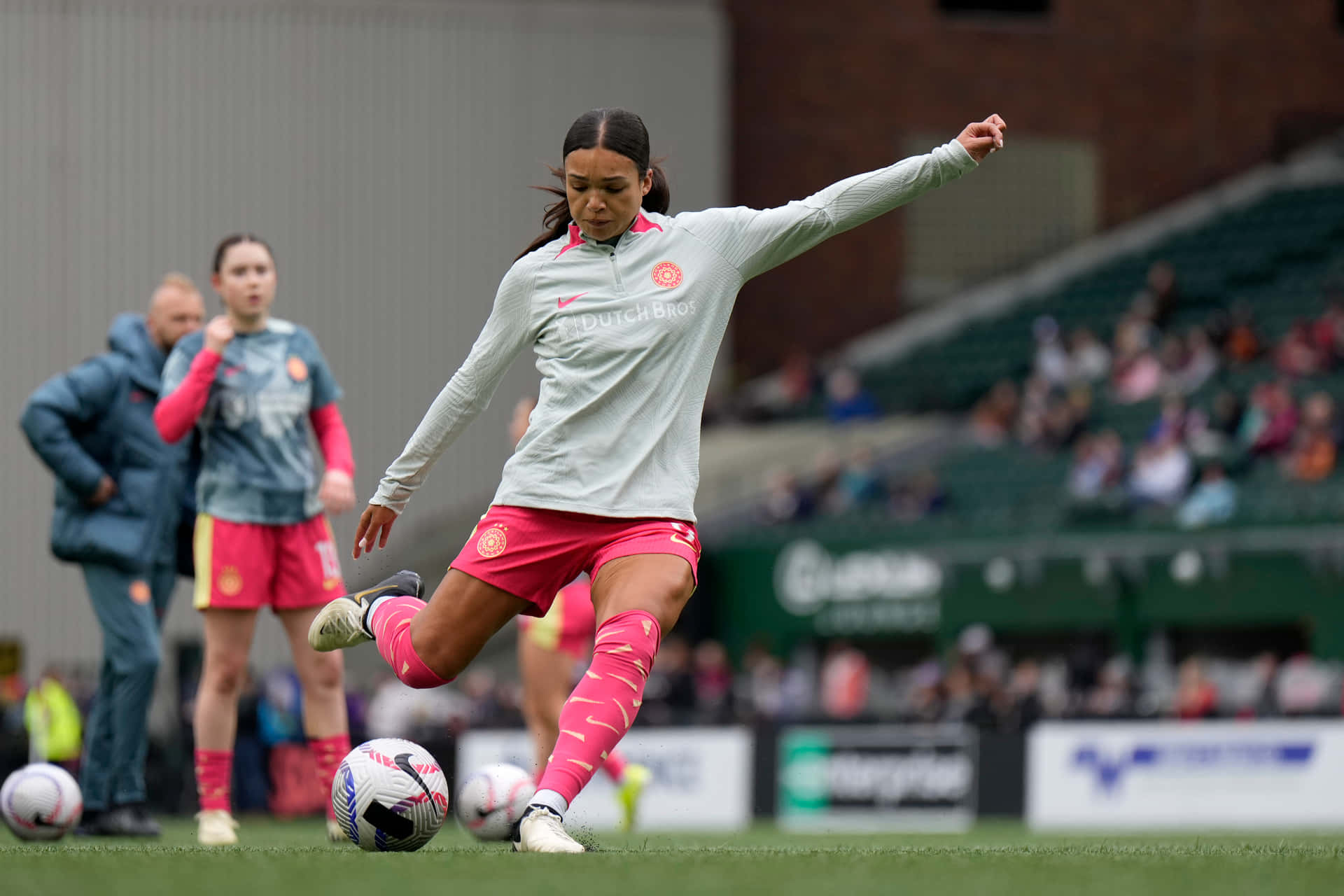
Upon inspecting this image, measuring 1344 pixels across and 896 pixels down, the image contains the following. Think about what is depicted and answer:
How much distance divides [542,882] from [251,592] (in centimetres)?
341

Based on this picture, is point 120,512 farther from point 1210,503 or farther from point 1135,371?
point 1135,371

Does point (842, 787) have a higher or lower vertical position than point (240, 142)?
lower

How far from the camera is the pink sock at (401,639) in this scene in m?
6.23

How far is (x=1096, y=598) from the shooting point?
65.6ft

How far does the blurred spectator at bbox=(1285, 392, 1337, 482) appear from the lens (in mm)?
18766

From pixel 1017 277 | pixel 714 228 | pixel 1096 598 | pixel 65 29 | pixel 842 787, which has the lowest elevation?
pixel 842 787

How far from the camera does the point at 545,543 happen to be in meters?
6.11

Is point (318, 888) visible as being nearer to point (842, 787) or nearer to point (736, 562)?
point (842, 787)

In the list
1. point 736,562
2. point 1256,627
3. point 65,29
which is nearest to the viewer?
point 1256,627

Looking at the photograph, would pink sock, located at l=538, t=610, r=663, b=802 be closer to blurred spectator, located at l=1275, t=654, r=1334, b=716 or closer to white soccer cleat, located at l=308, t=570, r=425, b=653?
white soccer cleat, located at l=308, t=570, r=425, b=653

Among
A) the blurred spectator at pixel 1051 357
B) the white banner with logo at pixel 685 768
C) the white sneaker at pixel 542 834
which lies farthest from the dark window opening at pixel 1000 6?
the white sneaker at pixel 542 834

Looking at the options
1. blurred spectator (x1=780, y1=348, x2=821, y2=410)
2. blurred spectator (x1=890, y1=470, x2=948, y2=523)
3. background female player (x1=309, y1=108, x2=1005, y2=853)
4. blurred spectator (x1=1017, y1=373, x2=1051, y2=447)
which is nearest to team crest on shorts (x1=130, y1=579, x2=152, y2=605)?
background female player (x1=309, y1=108, x2=1005, y2=853)

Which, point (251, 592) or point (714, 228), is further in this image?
point (251, 592)

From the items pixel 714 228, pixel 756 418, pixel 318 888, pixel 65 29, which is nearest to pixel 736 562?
pixel 756 418
